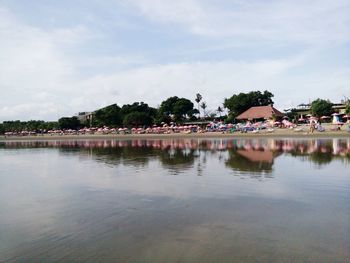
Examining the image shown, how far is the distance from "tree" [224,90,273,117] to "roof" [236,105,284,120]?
429 centimetres

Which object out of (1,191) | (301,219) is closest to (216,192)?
(301,219)

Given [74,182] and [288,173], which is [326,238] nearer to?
[288,173]

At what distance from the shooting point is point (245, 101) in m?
83.1

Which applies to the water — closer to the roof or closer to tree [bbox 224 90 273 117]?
the roof

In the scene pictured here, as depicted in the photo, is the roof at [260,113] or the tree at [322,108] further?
the tree at [322,108]

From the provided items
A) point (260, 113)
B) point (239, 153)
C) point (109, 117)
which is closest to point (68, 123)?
point (109, 117)

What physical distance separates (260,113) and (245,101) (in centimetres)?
820

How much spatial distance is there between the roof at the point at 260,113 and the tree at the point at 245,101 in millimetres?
4291

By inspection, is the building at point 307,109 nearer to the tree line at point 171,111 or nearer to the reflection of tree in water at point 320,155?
the tree line at point 171,111

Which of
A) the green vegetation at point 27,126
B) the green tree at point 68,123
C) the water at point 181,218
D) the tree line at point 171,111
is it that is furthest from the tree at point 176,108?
the water at point 181,218

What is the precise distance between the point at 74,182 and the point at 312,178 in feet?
30.1

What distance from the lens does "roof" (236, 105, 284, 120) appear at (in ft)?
242

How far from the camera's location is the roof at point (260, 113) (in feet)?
242

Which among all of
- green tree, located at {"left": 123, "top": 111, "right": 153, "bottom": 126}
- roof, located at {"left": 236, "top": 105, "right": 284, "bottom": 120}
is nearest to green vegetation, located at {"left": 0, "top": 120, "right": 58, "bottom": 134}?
green tree, located at {"left": 123, "top": 111, "right": 153, "bottom": 126}
